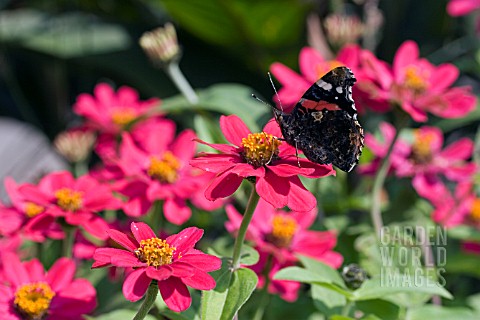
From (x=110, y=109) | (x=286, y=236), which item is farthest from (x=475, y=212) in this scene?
(x=110, y=109)

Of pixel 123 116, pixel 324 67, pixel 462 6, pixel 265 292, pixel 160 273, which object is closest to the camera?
pixel 160 273

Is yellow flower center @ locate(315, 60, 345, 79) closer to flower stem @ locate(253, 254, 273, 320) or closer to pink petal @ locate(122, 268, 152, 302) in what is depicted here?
flower stem @ locate(253, 254, 273, 320)

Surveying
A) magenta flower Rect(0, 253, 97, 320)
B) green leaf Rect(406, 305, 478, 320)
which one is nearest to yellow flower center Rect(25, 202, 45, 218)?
magenta flower Rect(0, 253, 97, 320)

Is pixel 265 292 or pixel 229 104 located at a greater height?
pixel 229 104

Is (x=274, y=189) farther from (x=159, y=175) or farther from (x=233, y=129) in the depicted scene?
(x=159, y=175)

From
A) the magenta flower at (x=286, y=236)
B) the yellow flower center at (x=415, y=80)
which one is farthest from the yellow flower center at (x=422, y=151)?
the magenta flower at (x=286, y=236)

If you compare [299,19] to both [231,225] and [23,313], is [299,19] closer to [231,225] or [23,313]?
[231,225]

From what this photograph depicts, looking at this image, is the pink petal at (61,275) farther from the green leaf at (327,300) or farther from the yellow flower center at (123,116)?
the yellow flower center at (123,116)

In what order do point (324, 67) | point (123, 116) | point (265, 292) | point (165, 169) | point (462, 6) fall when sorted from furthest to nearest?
point (462, 6) < point (123, 116) < point (324, 67) < point (165, 169) < point (265, 292)
